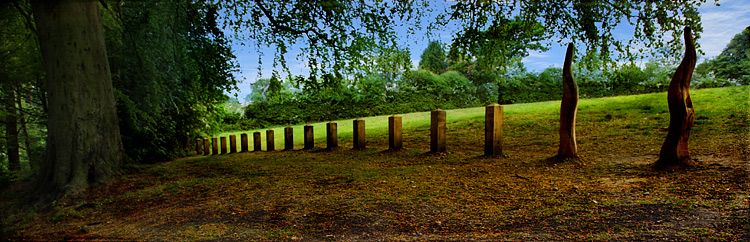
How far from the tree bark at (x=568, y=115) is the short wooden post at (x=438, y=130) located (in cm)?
202

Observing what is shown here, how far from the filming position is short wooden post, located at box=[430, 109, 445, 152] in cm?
753

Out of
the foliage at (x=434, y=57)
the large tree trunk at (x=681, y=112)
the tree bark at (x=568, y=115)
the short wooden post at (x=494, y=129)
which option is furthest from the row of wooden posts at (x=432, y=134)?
the foliage at (x=434, y=57)

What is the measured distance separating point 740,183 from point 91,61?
28.4ft

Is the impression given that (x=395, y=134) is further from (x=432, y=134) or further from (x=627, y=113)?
(x=627, y=113)

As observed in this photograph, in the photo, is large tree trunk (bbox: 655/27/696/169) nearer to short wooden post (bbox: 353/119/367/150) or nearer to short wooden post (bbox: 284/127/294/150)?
short wooden post (bbox: 353/119/367/150)

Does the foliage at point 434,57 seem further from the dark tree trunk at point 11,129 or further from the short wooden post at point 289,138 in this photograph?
the dark tree trunk at point 11,129

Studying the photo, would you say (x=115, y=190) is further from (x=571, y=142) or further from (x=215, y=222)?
(x=571, y=142)

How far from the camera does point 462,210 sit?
4113 mm

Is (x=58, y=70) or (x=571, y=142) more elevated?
(x=58, y=70)

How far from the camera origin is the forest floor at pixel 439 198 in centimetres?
354

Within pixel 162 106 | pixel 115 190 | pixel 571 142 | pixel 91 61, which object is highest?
pixel 91 61

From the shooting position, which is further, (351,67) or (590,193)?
(351,67)

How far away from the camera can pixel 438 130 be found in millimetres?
7586

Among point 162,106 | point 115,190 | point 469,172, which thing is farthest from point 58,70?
point 469,172
